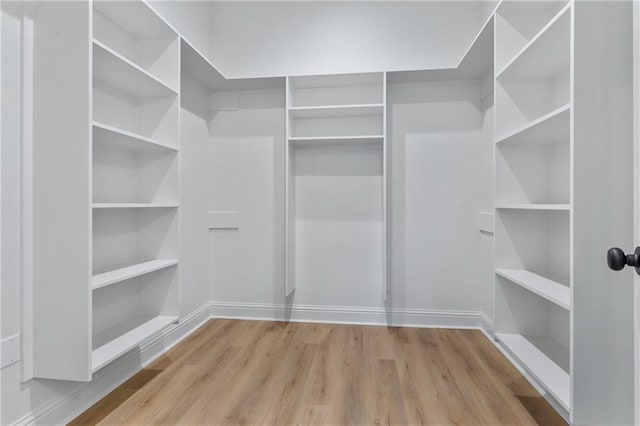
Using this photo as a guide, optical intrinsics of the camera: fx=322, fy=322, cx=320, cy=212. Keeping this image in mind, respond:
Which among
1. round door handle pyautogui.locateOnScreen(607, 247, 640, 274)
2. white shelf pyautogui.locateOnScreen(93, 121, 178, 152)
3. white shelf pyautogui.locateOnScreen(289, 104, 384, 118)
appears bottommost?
round door handle pyautogui.locateOnScreen(607, 247, 640, 274)

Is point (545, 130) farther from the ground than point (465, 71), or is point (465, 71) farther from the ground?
point (465, 71)

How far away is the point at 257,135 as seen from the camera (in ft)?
9.91

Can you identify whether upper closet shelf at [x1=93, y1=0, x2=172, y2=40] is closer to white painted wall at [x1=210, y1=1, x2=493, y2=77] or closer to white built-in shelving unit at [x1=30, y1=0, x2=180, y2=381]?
white built-in shelving unit at [x1=30, y1=0, x2=180, y2=381]

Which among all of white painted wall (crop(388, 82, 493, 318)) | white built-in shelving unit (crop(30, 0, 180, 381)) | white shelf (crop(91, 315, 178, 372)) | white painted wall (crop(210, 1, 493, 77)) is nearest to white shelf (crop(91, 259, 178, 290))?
white built-in shelving unit (crop(30, 0, 180, 381))

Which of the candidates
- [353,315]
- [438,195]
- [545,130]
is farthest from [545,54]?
[353,315]

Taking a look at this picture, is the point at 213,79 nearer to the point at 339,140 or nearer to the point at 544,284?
the point at 339,140

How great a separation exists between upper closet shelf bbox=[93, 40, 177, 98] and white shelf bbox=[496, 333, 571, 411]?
7.90ft

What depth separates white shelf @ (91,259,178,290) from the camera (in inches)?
60.0

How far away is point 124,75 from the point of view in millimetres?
1755

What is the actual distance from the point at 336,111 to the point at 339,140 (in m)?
0.26

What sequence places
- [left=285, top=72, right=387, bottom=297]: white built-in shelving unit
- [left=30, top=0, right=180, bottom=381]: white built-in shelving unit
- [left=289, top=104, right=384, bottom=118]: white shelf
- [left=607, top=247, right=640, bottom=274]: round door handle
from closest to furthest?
[left=607, top=247, right=640, bottom=274]: round door handle, [left=30, top=0, right=180, bottom=381]: white built-in shelving unit, [left=289, top=104, right=384, bottom=118]: white shelf, [left=285, top=72, right=387, bottom=297]: white built-in shelving unit

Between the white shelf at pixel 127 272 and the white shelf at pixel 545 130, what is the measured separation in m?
2.06

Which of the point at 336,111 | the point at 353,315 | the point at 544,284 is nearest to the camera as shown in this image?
the point at 544,284

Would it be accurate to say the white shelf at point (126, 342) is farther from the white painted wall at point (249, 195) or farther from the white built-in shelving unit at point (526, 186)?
the white built-in shelving unit at point (526, 186)
